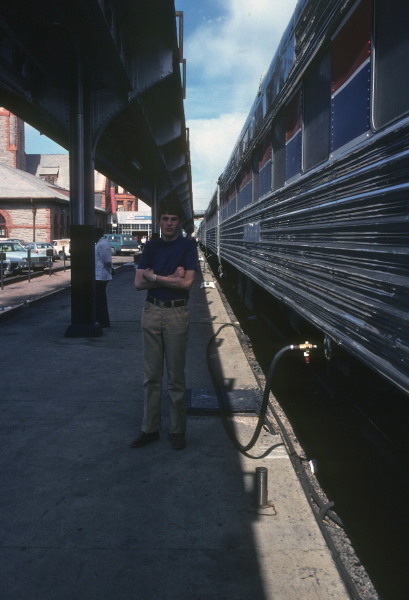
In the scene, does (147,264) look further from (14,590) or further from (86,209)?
(86,209)

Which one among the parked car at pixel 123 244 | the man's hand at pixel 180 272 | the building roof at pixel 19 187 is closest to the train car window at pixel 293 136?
the man's hand at pixel 180 272

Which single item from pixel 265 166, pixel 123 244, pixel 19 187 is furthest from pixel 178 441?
pixel 19 187

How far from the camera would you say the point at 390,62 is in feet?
10.2

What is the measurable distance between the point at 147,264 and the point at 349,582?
2.42 m

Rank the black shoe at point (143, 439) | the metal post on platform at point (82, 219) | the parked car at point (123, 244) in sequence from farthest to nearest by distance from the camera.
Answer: the parked car at point (123, 244), the metal post on platform at point (82, 219), the black shoe at point (143, 439)

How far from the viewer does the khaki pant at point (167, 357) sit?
13.6 ft

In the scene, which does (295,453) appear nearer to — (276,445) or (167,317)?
(276,445)

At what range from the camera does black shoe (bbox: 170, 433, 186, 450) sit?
164 inches

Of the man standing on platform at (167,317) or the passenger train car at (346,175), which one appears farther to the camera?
the man standing on platform at (167,317)

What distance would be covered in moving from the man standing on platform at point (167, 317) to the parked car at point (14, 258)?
Result: 2055cm

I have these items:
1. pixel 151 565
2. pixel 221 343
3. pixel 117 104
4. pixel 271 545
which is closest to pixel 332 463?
pixel 271 545

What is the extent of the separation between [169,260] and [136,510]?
1.71 meters

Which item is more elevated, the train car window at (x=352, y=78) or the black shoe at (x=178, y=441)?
the train car window at (x=352, y=78)

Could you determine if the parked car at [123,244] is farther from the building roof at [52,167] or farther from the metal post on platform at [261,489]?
the metal post on platform at [261,489]
